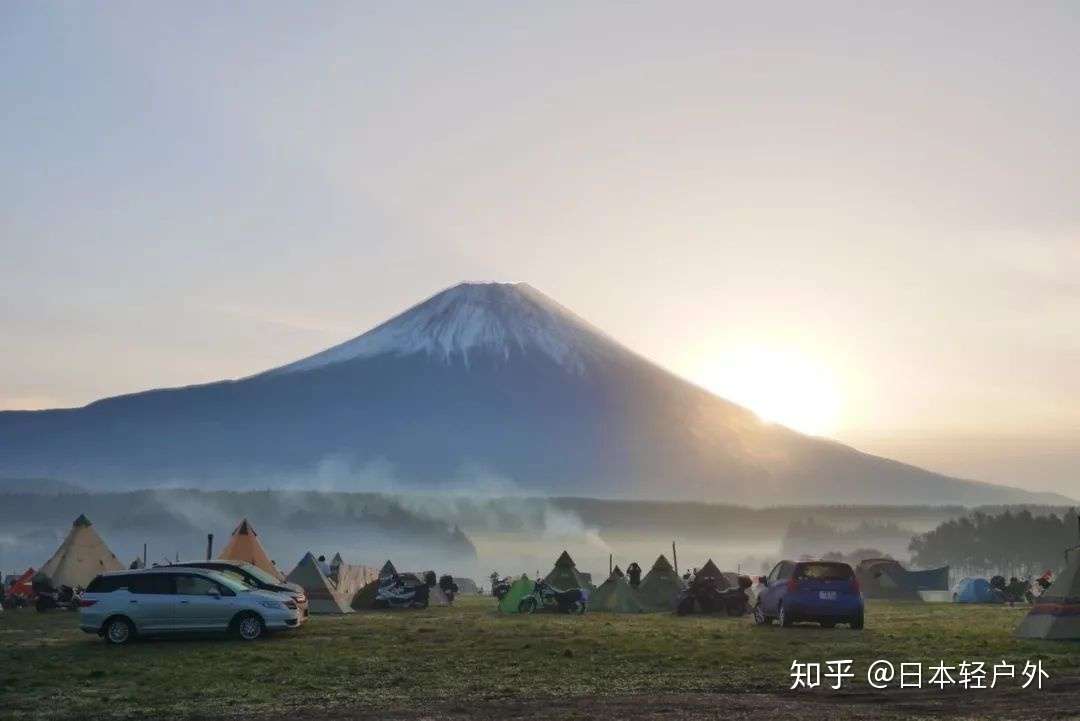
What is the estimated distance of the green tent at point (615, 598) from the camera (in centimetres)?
4867

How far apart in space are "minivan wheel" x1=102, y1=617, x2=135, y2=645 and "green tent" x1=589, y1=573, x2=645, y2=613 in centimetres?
2074

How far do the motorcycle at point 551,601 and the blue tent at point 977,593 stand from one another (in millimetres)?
25393

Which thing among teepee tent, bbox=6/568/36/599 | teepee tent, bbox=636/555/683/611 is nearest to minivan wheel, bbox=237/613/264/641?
teepee tent, bbox=636/555/683/611

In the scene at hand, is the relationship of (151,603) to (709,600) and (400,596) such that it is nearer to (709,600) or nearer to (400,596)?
(709,600)

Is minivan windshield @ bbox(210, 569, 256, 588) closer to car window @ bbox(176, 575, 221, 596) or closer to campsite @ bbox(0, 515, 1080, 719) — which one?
campsite @ bbox(0, 515, 1080, 719)

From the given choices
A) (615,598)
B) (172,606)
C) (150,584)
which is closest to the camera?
(172,606)

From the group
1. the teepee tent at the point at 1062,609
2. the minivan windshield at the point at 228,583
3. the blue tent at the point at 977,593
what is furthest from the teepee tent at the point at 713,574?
the minivan windshield at the point at 228,583

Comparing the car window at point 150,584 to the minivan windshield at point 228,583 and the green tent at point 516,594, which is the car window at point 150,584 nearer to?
the minivan windshield at point 228,583

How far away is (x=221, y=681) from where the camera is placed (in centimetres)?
2259

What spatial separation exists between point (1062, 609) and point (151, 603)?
19.3 metres

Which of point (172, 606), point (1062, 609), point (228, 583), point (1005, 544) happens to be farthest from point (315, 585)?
point (1005, 544)

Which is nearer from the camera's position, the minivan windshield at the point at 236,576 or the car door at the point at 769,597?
the minivan windshield at the point at 236,576

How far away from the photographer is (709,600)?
46062 millimetres

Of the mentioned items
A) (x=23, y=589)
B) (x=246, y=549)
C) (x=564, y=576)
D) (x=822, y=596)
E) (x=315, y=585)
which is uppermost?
(x=246, y=549)
